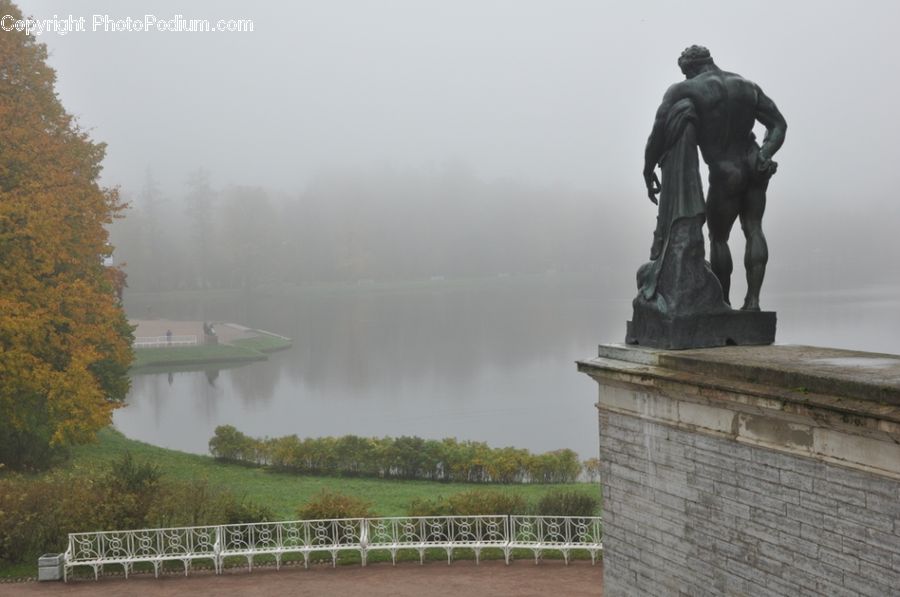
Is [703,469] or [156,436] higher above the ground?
[703,469]

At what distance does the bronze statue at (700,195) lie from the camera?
5.70 meters

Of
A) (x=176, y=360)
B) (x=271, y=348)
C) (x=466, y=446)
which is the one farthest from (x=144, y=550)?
(x=271, y=348)

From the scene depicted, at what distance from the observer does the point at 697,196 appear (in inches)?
230

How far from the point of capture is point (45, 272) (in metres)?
14.6

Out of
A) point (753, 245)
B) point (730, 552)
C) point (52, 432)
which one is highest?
point (753, 245)

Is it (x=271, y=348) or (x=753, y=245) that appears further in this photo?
(x=271, y=348)

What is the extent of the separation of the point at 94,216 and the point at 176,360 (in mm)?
26097

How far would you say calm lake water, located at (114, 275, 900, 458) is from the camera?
80.4ft

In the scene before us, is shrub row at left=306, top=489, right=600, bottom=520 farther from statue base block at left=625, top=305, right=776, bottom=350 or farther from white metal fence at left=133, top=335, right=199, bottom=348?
white metal fence at left=133, top=335, right=199, bottom=348

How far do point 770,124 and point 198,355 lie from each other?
39873mm

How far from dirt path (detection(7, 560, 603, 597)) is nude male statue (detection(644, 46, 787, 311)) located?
4.29 meters

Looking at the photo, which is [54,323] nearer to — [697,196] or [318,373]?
[697,196]

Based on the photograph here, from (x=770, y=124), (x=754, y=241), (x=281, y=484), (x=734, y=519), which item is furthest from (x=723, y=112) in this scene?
(x=281, y=484)

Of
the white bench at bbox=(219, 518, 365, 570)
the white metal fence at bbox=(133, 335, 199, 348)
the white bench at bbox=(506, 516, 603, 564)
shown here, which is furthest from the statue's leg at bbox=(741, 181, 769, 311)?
the white metal fence at bbox=(133, 335, 199, 348)
